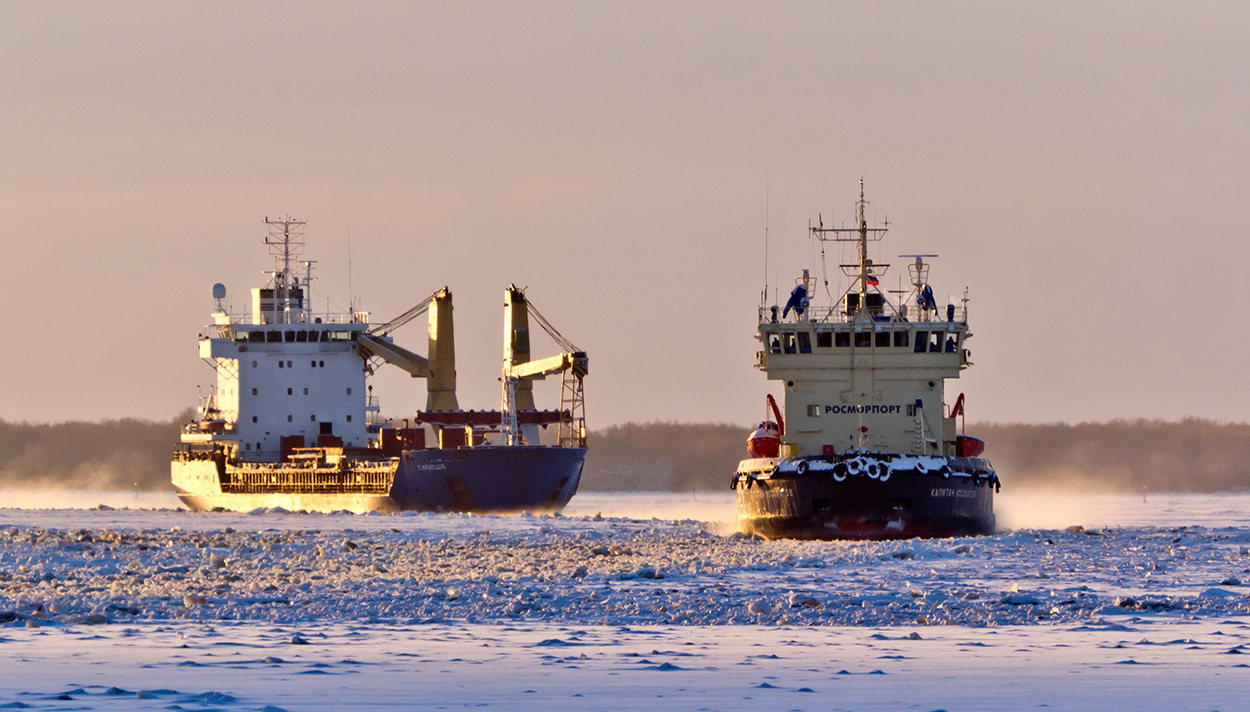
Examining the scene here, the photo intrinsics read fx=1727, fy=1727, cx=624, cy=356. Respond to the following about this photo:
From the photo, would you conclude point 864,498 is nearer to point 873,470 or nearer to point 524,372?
point 873,470

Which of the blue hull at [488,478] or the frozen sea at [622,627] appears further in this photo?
the blue hull at [488,478]

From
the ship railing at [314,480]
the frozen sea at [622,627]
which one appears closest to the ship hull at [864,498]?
the frozen sea at [622,627]

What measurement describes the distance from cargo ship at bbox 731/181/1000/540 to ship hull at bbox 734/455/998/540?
34 mm

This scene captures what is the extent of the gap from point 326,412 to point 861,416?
161ft

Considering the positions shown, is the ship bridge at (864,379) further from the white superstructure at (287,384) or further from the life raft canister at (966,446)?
the white superstructure at (287,384)

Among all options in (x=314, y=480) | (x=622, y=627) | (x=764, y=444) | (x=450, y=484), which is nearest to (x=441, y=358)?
(x=314, y=480)

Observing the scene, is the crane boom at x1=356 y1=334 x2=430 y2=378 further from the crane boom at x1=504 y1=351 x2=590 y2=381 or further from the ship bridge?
the ship bridge

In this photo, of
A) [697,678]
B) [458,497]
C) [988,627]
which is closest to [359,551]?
[988,627]

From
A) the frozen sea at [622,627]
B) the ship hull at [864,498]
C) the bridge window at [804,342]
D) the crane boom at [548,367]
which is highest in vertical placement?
the crane boom at [548,367]

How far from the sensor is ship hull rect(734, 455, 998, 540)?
134 ft

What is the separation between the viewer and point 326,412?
8806 cm

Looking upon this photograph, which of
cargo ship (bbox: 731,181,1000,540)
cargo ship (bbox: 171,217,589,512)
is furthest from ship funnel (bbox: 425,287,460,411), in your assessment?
cargo ship (bbox: 731,181,1000,540)

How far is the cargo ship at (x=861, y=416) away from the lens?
136 feet

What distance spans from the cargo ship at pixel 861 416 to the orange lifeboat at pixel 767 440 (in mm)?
26
